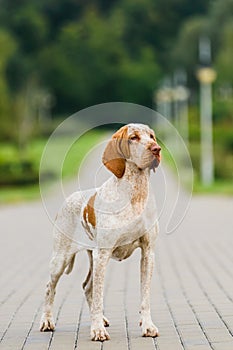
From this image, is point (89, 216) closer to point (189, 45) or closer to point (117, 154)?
point (117, 154)

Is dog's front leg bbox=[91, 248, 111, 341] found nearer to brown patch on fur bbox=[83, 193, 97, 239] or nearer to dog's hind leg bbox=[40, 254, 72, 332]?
brown patch on fur bbox=[83, 193, 97, 239]

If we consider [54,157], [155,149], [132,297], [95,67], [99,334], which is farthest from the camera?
[95,67]

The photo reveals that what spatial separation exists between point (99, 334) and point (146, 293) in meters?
0.45

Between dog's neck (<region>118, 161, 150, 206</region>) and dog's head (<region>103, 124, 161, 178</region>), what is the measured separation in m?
0.04

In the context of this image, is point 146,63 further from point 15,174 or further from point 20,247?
point 20,247

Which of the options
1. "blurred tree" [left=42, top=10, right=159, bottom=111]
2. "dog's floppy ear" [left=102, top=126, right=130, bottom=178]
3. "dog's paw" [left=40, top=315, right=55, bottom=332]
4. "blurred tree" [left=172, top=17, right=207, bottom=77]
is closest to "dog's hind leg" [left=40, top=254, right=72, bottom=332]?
"dog's paw" [left=40, top=315, right=55, bottom=332]

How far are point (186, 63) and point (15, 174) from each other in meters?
68.3

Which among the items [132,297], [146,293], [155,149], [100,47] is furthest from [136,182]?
[100,47]

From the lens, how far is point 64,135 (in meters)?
7.80

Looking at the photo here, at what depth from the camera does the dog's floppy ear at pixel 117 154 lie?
7.31 metres

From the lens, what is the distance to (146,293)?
24.6 feet

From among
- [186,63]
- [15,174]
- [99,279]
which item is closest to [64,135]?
[99,279]

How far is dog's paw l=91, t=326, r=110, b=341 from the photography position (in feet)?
24.4

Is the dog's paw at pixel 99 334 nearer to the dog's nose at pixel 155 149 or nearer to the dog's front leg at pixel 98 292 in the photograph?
the dog's front leg at pixel 98 292
